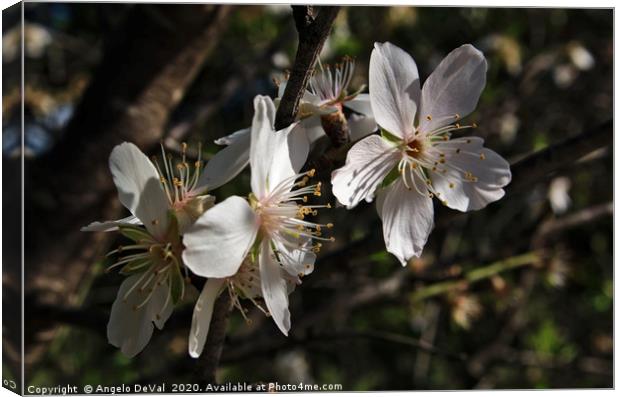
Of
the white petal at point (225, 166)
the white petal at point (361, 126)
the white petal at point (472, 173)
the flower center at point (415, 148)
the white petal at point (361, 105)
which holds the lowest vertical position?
the white petal at point (472, 173)

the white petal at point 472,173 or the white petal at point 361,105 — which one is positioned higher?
the white petal at point 361,105

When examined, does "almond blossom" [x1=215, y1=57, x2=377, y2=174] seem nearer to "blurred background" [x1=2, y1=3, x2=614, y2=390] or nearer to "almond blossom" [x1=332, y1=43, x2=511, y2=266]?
"almond blossom" [x1=332, y1=43, x2=511, y2=266]

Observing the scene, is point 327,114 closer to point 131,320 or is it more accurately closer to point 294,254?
point 294,254

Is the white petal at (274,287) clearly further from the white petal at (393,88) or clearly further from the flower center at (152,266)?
the white petal at (393,88)

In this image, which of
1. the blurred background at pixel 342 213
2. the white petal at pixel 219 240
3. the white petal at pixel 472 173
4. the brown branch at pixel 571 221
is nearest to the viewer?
the white petal at pixel 219 240

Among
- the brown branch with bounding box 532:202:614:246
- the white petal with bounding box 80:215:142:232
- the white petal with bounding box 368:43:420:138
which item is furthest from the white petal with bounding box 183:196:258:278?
the brown branch with bounding box 532:202:614:246

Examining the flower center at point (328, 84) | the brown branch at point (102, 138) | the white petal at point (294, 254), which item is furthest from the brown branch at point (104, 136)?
the white petal at point (294, 254)

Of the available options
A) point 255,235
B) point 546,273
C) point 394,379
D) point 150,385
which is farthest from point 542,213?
point 255,235
